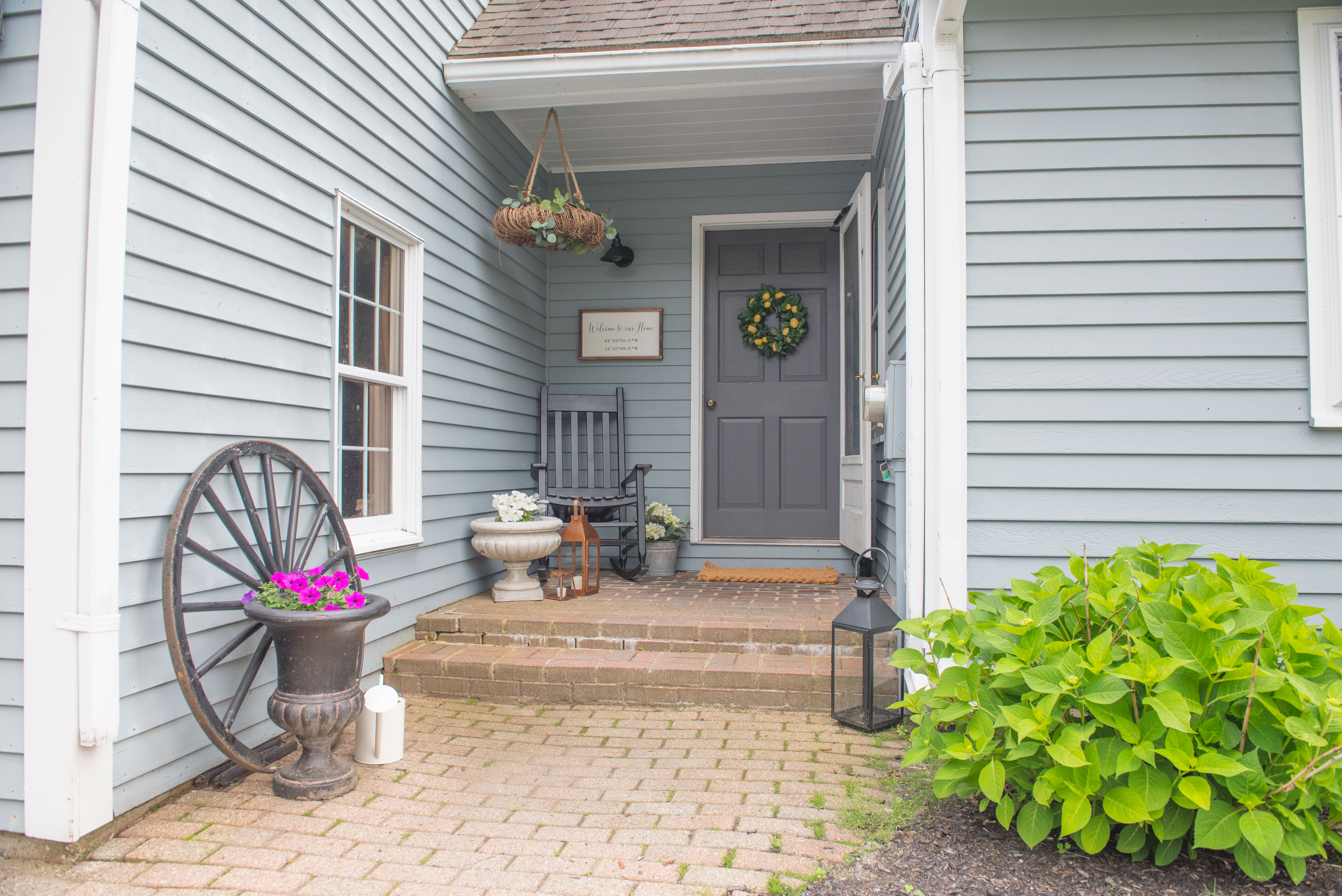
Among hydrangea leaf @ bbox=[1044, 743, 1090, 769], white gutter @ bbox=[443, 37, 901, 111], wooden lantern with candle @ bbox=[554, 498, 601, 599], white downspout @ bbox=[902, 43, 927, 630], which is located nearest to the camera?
hydrangea leaf @ bbox=[1044, 743, 1090, 769]

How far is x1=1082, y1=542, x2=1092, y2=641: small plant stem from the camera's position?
188 centimetres

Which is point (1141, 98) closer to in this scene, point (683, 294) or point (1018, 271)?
point (1018, 271)

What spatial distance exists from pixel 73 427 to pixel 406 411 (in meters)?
1.50

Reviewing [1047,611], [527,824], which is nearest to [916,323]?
[1047,611]

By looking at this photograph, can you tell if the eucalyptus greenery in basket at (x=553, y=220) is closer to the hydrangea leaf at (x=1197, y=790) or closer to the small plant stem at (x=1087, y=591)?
the small plant stem at (x=1087, y=591)

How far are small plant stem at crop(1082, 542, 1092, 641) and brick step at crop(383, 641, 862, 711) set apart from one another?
1.15 metres

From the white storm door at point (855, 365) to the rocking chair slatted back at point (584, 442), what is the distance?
129 cm

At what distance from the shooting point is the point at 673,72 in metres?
Result: 3.61

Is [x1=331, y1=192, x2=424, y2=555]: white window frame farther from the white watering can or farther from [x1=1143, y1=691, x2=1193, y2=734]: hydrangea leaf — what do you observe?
[x1=1143, y1=691, x2=1193, y2=734]: hydrangea leaf

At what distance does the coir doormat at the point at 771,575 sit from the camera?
4.35 metres

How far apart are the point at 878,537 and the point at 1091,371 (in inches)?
61.1

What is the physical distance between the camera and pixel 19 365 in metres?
1.92

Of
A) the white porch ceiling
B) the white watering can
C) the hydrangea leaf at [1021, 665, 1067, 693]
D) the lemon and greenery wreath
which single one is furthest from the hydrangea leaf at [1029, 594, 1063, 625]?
the lemon and greenery wreath

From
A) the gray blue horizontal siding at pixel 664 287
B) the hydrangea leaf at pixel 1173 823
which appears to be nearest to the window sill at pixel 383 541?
the gray blue horizontal siding at pixel 664 287
